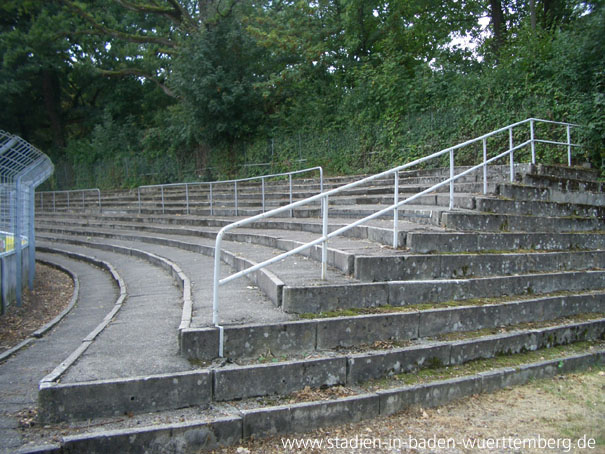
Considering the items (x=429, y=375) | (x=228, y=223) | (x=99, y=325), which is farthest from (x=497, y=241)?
(x=228, y=223)

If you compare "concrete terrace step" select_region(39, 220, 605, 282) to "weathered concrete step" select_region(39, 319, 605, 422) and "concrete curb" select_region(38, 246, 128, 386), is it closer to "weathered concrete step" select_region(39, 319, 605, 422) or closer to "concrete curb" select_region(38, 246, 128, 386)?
"weathered concrete step" select_region(39, 319, 605, 422)

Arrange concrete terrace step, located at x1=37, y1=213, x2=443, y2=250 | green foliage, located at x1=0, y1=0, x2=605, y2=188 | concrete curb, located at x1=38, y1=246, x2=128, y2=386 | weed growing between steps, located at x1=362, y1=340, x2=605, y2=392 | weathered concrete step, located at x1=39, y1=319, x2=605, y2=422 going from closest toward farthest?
weathered concrete step, located at x1=39, y1=319, x2=605, y2=422 < concrete curb, located at x1=38, y1=246, x2=128, y2=386 < weed growing between steps, located at x1=362, y1=340, x2=605, y2=392 < concrete terrace step, located at x1=37, y1=213, x2=443, y2=250 < green foliage, located at x1=0, y1=0, x2=605, y2=188

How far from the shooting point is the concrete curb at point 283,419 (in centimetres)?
314

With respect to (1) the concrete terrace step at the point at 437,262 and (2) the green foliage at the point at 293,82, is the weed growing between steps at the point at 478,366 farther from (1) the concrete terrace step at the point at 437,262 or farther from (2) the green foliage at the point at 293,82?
(2) the green foliage at the point at 293,82

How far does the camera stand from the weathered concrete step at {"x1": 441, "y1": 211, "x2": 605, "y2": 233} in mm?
6238

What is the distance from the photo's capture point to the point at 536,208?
734cm

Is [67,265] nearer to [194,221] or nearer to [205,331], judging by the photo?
[194,221]

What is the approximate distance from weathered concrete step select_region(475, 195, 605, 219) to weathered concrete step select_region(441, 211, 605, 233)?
0.18 meters

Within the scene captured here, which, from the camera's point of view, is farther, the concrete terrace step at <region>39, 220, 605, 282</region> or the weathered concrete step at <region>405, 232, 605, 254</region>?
the weathered concrete step at <region>405, 232, 605, 254</region>

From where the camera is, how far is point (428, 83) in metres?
13.5

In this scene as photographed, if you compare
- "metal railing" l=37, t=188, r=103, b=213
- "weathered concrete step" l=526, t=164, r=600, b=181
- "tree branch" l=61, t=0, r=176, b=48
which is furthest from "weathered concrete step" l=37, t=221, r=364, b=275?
"tree branch" l=61, t=0, r=176, b=48

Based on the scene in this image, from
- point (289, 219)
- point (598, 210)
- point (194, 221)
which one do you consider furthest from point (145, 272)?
point (598, 210)

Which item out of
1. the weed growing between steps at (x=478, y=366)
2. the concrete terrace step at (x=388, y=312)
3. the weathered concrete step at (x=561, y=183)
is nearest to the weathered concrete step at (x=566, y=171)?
the concrete terrace step at (x=388, y=312)

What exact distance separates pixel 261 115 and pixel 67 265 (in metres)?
10.9
